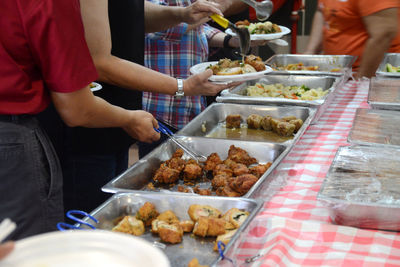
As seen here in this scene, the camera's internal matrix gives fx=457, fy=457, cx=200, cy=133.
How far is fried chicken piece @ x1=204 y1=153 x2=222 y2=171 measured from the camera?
1589 millimetres

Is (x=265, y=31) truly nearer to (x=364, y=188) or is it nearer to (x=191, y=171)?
(x=191, y=171)

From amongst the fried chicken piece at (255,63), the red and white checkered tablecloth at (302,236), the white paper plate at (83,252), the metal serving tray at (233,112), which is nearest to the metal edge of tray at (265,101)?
the metal serving tray at (233,112)

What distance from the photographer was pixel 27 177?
4.24 ft

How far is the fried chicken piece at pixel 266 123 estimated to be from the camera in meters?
2.06

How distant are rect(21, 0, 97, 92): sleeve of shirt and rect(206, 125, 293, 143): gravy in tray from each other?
915 millimetres

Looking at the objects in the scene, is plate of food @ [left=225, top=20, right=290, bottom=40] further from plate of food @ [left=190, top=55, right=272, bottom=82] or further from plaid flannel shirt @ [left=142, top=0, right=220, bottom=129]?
plate of food @ [left=190, top=55, right=272, bottom=82]

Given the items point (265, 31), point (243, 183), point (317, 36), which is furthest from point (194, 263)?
point (317, 36)

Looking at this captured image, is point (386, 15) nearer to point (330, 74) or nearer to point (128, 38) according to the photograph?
point (330, 74)

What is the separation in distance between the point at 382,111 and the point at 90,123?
126 centimetres

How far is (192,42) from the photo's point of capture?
2.62 metres

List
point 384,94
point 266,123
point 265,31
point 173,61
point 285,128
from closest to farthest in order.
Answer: point 285,128, point 266,123, point 384,94, point 173,61, point 265,31

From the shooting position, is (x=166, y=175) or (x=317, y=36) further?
(x=317, y=36)

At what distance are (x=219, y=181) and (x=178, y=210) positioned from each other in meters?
0.23

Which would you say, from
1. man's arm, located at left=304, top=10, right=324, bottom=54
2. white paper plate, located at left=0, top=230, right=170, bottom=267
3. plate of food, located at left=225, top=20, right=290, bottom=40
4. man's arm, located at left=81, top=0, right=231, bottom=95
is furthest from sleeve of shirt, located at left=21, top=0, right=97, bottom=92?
man's arm, located at left=304, top=10, right=324, bottom=54
